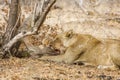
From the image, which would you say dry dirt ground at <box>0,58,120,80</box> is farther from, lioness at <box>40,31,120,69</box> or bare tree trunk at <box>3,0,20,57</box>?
bare tree trunk at <box>3,0,20,57</box>

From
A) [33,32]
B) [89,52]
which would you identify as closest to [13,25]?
[33,32]

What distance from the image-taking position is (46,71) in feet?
24.2

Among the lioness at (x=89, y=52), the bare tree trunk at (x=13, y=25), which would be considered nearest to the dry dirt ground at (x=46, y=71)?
the lioness at (x=89, y=52)

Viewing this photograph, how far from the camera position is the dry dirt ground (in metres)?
6.93

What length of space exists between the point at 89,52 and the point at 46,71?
1.38 meters

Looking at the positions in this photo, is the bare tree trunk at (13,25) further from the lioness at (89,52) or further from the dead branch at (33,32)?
the lioness at (89,52)

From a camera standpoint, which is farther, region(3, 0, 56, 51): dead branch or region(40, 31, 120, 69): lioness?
region(40, 31, 120, 69): lioness

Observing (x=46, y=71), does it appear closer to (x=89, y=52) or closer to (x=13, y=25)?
(x=89, y=52)

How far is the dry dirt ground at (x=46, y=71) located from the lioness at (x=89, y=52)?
0.81ft

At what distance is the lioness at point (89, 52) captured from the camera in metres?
8.11

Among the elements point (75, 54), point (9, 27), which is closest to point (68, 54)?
point (75, 54)

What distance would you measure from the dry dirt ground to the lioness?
0.81ft

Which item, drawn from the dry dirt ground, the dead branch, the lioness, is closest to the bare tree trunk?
the dead branch

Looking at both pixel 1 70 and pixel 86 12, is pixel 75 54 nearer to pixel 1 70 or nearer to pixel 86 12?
pixel 1 70
